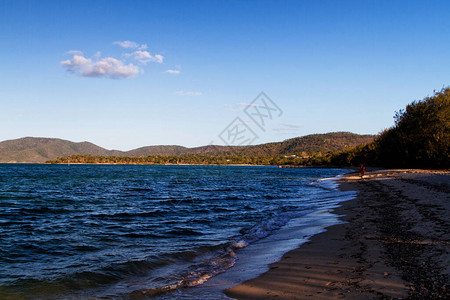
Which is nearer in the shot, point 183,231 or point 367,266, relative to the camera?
point 367,266

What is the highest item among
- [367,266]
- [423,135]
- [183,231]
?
[423,135]

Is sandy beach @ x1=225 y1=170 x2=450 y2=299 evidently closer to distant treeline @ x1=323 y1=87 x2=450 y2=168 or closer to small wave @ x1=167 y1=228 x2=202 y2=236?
small wave @ x1=167 y1=228 x2=202 y2=236

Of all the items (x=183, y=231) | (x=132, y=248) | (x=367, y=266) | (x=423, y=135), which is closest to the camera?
(x=367, y=266)

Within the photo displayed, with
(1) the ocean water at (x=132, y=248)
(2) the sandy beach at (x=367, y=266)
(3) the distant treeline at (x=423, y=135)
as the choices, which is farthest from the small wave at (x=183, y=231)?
(3) the distant treeline at (x=423, y=135)

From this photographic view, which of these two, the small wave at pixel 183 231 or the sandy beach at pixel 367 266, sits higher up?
the sandy beach at pixel 367 266

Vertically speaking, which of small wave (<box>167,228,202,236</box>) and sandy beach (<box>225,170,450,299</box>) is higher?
sandy beach (<box>225,170,450,299</box>)

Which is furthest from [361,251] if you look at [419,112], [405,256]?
[419,112]

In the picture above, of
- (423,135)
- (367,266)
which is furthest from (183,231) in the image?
(423,135)

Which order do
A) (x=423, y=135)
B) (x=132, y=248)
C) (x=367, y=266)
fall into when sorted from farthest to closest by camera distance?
1. (x=423, y=135)
2. (x=132, y=248)
3. (x=367, y=266)

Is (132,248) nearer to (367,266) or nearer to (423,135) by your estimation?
(367,266)

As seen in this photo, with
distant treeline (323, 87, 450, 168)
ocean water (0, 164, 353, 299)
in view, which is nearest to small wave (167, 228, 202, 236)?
ocean water (0, 164, 353, 299)

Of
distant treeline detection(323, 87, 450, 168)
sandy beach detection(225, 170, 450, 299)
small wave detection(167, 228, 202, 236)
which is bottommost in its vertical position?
small wave detection(167, 228, 202, 236)

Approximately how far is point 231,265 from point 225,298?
8.28 ft

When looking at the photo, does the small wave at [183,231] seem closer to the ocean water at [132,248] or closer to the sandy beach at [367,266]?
the ocean water at [132,248]
